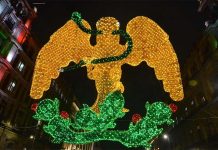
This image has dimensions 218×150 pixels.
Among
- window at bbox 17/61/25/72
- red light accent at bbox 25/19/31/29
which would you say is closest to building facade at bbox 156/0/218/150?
window at bbox 17/61/25/72

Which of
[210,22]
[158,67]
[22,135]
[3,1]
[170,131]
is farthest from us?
[170,131]

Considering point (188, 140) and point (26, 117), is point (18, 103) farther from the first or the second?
point (188, 140)

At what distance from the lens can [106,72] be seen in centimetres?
973

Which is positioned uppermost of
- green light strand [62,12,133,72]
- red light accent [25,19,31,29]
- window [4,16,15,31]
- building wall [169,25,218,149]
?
red light accent [25,19,31,29]

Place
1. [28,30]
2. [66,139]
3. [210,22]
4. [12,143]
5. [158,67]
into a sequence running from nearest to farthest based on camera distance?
[66,139]
[158,67]
[210,22]
[12,143]
[28,30]

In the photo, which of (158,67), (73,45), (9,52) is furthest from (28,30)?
(158,67)

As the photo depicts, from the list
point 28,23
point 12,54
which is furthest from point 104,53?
point 28,23

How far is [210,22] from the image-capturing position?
68.9ft

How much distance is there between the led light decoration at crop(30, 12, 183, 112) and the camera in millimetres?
9422

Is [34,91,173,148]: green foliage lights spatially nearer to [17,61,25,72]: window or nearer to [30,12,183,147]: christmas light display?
[30,12,183,147]: christmas light display

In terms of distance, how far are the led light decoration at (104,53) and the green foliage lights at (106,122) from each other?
1.22 meters

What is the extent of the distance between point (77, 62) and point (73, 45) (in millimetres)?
731

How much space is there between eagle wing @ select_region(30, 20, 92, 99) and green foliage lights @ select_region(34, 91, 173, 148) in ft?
5.59

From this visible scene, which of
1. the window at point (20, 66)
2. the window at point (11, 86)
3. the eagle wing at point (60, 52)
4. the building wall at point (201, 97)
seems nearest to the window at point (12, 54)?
the window at point (20, 66)
